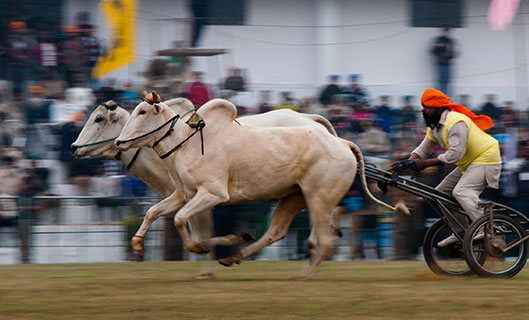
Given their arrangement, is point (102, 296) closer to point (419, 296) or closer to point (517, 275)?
point (419, 296)

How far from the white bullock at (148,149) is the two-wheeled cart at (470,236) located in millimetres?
1471

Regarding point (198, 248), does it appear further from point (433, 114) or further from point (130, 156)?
point (433, 114)

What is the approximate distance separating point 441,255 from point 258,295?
2.65m

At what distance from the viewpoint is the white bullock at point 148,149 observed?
33.6ft

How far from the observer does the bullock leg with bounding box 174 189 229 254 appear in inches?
359

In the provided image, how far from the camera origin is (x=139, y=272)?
10703 mm

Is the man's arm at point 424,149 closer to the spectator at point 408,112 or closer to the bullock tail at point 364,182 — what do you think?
the bullock tail at point 364,182

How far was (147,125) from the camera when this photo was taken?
31.3 ft

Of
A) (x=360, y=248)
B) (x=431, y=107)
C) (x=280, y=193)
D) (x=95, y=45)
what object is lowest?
(x=360, y=248)

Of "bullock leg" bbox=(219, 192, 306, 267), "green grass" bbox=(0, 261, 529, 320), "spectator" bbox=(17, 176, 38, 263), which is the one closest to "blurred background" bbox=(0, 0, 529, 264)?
"spectator" bbox=(17, 176, 38, 263)

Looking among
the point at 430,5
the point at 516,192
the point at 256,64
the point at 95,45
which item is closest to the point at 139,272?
the point at 516,192

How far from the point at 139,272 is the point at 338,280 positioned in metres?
2.34

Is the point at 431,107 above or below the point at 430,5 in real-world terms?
below

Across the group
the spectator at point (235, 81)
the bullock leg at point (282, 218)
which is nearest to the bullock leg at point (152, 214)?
the bullock leg at point (282, 218)
